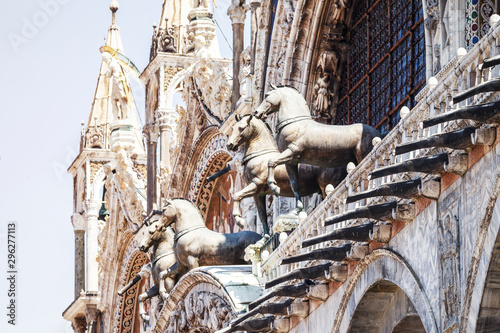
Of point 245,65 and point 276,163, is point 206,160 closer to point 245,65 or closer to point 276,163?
point 245,65

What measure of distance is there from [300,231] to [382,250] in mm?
3186

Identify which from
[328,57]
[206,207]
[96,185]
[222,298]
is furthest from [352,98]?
[96,185]

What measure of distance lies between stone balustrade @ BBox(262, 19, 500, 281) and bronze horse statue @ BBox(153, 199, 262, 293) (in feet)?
12.2

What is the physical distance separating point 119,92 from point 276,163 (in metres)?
20.6

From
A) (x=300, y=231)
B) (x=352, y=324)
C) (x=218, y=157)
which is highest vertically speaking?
(x=218, y=157)

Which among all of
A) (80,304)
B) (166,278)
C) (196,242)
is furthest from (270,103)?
(80,304)

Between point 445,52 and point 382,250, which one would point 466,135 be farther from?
point 445,52

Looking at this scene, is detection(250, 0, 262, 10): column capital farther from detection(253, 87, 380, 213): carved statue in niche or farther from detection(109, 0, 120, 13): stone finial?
detection(109, 0, 120, 13): stone finial

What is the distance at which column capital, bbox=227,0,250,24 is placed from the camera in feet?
109

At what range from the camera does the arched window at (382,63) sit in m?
25.1

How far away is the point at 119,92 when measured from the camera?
143 ft

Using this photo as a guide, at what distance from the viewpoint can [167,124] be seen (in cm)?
3941

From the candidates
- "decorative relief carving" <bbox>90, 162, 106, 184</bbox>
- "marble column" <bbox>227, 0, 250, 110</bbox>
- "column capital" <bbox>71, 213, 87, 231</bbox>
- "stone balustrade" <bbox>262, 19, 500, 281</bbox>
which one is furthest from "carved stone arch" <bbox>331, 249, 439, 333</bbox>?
"column capital" <bbox>71, 213, 87, 231</bbox>

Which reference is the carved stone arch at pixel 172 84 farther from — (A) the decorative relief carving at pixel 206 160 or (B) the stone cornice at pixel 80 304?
(B) the stone cornice at pixel 80 304
